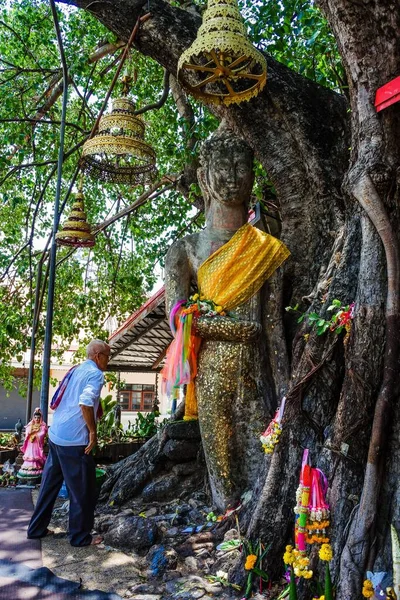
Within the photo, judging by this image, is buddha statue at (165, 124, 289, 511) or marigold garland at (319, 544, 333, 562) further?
buddha statue at (165, 124, 289, 511)

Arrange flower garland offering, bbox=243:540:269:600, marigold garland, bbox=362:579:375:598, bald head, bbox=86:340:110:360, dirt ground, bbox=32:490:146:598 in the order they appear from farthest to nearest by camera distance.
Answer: bald head, bbox=86:340:110:360 < dirt ground, bbox=32:490:146:598 < flower garland offering, bbox=243:540:269:600 < marigold garland, bbox=362:579:375:598

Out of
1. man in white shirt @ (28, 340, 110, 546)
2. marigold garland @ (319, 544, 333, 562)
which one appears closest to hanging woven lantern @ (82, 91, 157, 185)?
man in white shirt @ (28, 340, 110, 546)

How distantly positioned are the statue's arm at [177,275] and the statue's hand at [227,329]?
0.35 meters

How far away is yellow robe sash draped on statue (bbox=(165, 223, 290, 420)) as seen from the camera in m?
4.14

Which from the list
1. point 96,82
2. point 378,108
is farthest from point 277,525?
point 96,82

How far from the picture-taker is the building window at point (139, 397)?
73.0 ft

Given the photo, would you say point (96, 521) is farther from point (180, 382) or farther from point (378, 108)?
point (378, 108)

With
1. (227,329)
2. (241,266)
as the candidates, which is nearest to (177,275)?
(241,266)

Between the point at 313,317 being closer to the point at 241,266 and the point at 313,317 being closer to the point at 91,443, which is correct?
the point at 241,266

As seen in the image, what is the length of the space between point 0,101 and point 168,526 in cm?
634

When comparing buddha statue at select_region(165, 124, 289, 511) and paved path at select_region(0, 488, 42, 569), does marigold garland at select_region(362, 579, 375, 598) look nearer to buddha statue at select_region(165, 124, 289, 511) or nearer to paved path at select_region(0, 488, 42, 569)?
buddha statue at select_region(165, 124, 289, 511)

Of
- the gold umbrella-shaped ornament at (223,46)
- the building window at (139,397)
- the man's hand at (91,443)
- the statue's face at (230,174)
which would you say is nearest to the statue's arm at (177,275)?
the statue's face at (230,174)

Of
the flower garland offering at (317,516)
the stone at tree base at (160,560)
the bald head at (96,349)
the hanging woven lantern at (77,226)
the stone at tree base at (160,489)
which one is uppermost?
the hanging woven lantern at (77,226)

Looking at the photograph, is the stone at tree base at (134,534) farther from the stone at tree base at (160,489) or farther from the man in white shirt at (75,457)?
the stone at tree base at (160,489)
